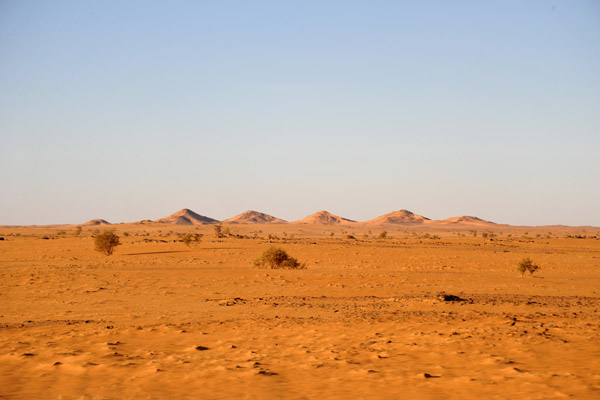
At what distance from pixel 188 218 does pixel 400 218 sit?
2595 inches

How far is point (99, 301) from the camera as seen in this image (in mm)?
19531

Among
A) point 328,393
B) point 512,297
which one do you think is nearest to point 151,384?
point 328,393

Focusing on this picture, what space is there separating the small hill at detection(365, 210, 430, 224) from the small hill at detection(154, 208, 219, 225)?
50362 millimetres

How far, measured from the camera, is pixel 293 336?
522 inches

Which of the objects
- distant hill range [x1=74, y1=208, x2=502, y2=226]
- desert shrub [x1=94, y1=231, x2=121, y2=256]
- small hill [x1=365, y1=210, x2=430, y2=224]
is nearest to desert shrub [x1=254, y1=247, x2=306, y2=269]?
desert shrub [x1=94, y1=231, x2=121, y2=256]

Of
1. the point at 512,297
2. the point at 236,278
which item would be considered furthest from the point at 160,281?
the point at 512,297

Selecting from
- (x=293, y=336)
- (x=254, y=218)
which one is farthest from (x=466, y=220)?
(x=293, y=336)

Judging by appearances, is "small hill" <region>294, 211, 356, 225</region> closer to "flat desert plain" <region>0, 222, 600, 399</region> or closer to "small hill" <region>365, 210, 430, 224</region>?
"small hill" <region>365, 210, 430, 224</region>

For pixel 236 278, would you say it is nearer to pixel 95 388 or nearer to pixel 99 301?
pixel 99 301

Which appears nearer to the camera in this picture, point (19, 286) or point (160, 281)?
point (19, 286)

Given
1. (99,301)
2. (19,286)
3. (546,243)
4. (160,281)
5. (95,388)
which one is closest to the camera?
(95,388)

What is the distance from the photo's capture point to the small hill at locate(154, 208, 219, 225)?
17150cm

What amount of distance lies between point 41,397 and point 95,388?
80cm

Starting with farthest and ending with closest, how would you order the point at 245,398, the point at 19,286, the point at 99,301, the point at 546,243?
the point at 546,243
the point at 19,286
the point at 99,301
the point at 245,398
